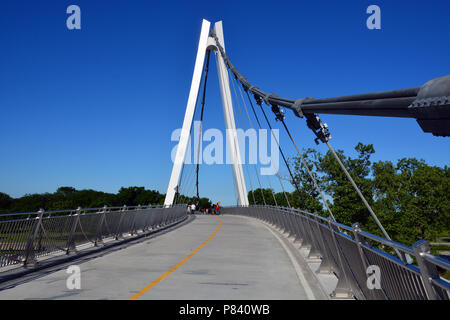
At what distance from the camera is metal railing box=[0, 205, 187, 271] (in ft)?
31.6

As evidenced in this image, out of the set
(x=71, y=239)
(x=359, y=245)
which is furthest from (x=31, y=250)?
(x=359, y=245)

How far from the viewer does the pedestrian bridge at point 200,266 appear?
181 inches

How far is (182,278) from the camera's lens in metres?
8.91

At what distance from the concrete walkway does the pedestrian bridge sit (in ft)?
0.06

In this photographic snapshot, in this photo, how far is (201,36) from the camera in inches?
1674

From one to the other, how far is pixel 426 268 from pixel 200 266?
7862 millimetres

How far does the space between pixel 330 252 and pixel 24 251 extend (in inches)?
288

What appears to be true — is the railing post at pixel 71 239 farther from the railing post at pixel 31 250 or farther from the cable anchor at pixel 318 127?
the cable anchor at pixel 318 127

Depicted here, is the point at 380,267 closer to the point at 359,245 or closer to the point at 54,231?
the point at 359,245

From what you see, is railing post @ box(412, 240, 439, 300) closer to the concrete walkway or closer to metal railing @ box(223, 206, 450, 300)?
metal railing @ box(223, 206, 450, 300)

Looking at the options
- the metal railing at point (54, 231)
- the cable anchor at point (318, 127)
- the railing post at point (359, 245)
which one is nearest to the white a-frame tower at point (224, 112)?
the metal railing at point (54, 231)

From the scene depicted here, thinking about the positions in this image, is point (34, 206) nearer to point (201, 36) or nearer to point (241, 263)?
point (201, 36)

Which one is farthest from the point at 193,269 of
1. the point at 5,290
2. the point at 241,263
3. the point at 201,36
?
the point at 201,36

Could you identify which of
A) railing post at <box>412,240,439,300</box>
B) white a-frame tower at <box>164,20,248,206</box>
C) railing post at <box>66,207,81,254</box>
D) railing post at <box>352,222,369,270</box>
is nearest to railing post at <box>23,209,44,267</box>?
railing post at <box>66,207,81,254</box>
